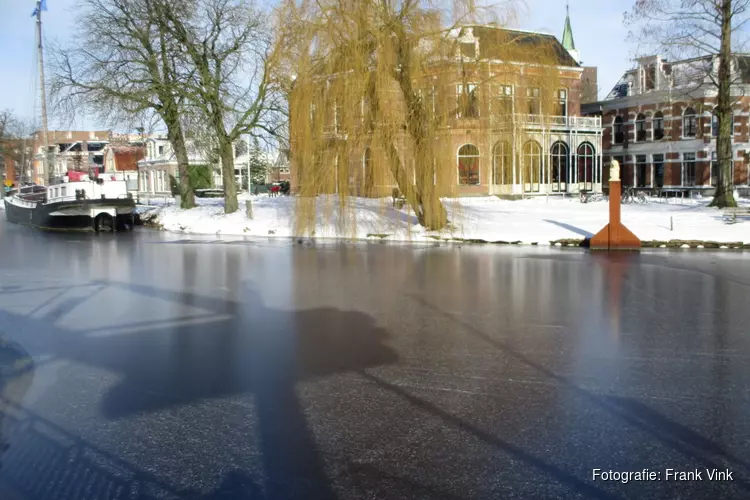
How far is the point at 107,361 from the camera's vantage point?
8781mm

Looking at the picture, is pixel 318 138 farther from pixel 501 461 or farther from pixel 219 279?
pixel 501 461

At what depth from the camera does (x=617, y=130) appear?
5841 cm

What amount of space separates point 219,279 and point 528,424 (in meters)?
10.9

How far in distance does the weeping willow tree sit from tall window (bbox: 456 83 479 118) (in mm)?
33

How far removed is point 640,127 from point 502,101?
35.6 metres

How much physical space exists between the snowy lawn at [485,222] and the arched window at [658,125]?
1826cm

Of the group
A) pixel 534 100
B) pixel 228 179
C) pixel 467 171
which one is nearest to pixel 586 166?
pixel 467 171

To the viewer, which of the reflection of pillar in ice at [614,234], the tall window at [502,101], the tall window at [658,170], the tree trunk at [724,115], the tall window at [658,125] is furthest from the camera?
the tall window at [658,170]

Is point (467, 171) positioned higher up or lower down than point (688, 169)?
lower down

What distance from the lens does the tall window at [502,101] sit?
969 inches

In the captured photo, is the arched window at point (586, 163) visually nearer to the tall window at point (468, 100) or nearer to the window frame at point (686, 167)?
the window frame at point (686, 167)

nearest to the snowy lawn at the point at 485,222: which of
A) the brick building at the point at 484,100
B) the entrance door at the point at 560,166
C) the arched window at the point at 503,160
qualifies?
the brick building at the point at 484,100

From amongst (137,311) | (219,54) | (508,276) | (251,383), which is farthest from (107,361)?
(219,54)

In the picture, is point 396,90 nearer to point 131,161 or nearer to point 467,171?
point 467,171
